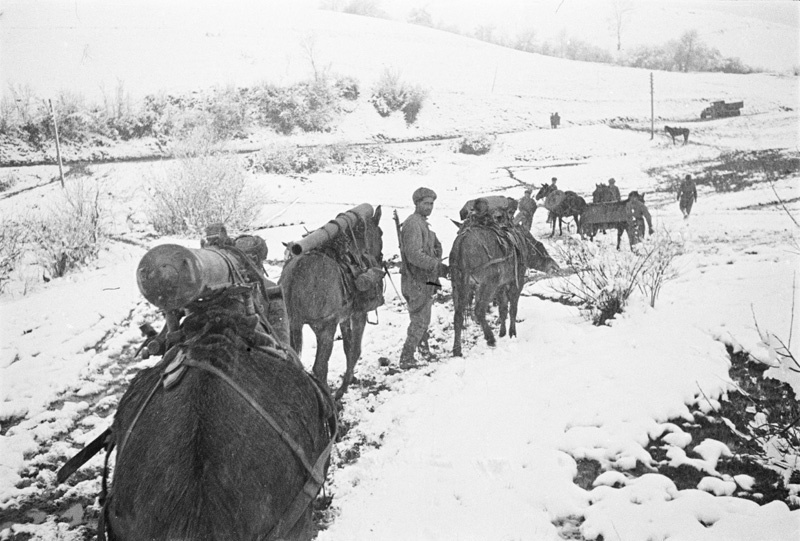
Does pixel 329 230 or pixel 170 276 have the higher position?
pixel 170 276

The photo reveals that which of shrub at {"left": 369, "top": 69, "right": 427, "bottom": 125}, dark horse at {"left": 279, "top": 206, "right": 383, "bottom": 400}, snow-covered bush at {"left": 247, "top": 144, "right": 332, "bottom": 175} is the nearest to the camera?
dark horse at {"left": 279, "top": 206, "right": 383, "bottom": 400}

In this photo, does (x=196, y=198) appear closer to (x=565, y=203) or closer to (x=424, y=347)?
(x=424, y=347)

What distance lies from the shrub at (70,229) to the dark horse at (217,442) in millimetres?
10980

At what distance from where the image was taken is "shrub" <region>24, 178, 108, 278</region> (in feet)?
35.8

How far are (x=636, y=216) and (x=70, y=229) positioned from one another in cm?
1488

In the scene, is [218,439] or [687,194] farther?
[687,194]

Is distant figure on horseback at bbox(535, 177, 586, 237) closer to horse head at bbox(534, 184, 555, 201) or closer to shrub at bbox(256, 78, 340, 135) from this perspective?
horse head at bbox(534, 184, 555, 201)

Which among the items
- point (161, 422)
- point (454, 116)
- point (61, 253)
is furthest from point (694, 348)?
point (454, 116)

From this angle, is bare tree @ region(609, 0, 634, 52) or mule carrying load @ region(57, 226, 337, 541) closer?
mule carrying load @ region(57, 226, 337, 541)

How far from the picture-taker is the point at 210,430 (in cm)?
179

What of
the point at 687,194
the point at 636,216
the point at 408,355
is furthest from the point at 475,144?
the point at 408,355

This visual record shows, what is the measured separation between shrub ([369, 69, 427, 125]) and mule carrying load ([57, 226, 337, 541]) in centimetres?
2587

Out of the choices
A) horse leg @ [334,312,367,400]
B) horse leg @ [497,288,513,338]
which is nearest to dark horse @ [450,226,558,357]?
horse leg @ [497,288,513,338]

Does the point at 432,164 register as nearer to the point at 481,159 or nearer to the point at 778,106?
the point at 481,159
